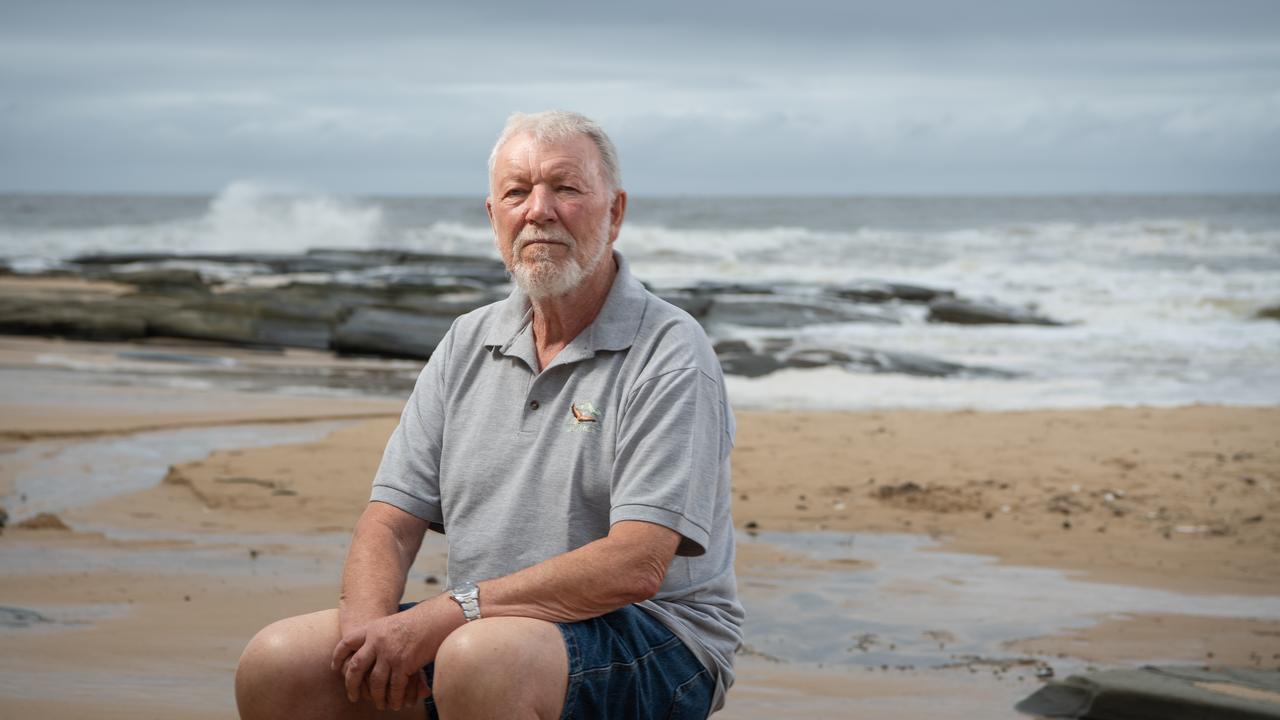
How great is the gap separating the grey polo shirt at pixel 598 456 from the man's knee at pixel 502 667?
28cm

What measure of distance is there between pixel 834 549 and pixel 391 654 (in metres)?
4.23

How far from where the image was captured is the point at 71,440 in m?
8.92

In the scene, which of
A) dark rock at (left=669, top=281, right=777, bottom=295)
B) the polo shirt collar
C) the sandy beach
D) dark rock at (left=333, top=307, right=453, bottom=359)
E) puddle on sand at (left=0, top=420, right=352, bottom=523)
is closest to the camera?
the polo shirt collar

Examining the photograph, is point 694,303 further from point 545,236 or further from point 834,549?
point 545,236

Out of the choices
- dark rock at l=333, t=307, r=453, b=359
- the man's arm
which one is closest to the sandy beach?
the man's arm

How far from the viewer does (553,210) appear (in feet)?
9.32

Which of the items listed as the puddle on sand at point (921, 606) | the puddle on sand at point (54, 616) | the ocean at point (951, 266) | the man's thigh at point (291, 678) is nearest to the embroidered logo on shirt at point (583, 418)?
the man's thigh at point (291, 678)

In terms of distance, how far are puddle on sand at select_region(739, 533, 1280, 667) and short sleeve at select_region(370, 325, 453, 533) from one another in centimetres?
209

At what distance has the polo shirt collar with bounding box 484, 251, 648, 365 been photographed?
9.18 ft

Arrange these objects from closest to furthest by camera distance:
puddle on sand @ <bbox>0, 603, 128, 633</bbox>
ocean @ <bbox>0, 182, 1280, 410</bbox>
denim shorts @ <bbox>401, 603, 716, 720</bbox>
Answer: denim shorts @ <bbox>401, 603, 716, 720</bbox>, puddle on sand @ <bbox>0, 603, 128, 633</bbox>, ocean @ <bbox>0, 182, 1280, 410</bbox>

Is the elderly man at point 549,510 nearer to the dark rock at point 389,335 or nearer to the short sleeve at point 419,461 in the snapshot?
the short sleeve at point 419,461

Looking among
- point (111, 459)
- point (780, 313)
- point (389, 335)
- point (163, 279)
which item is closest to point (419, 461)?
point (111, 459)

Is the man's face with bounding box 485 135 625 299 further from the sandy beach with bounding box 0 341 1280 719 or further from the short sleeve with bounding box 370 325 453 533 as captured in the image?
the sandy beach with bounding box 0 341 1280 719

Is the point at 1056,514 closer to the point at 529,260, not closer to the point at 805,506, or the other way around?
the point at 805,506
